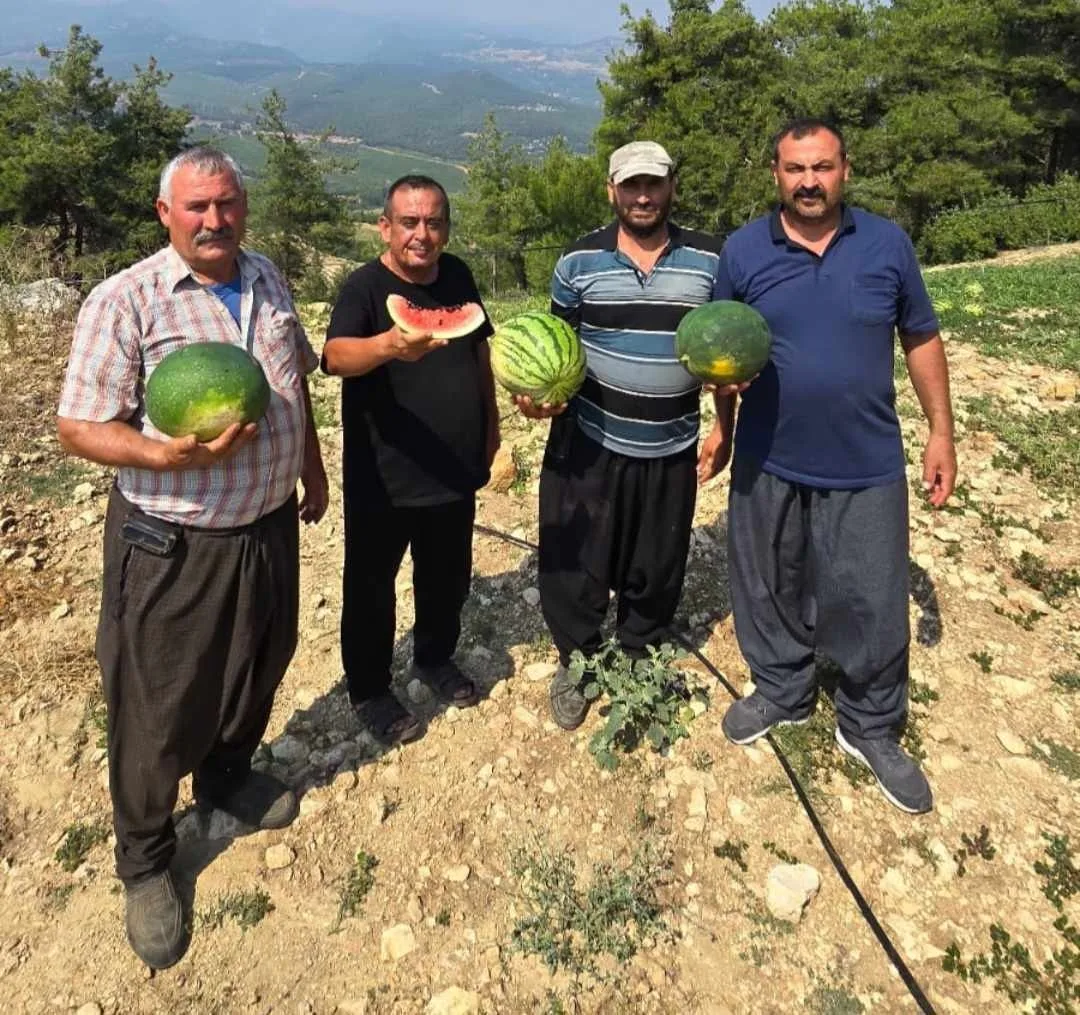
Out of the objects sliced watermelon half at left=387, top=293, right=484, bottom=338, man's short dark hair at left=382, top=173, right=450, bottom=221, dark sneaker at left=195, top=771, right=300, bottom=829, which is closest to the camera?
sliced watermelon half at left=387, top=293, right=484, bottom=338

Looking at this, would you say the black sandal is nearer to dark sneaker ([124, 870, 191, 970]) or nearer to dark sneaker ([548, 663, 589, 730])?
dark sneaker ([548, 663, 589, 730])

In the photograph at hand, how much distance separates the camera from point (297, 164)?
1211 inches

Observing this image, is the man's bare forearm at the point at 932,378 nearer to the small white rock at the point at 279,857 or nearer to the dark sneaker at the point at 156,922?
the small white rock at the point at 279,857

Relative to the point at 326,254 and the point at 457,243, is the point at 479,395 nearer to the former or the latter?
the point at 326,254

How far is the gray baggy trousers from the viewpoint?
307 centimetres

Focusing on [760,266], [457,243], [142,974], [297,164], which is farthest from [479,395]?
[457,243]

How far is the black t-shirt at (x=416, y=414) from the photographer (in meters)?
3.00

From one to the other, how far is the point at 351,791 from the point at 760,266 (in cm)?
289

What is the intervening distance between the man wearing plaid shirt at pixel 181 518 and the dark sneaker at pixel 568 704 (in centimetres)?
141

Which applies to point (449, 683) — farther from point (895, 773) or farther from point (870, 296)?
point (870, 296)

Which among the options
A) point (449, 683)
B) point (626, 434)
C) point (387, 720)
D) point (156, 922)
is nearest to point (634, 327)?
point (626, 434)

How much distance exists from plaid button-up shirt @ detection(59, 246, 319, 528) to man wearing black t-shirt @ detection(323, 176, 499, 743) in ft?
0.85

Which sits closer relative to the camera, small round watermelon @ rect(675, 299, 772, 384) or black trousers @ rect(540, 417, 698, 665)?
small round watermelon @ rect(675, 299, 772, 384)

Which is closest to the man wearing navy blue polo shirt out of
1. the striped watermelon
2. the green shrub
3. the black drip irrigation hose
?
the black drip irrigation hose
